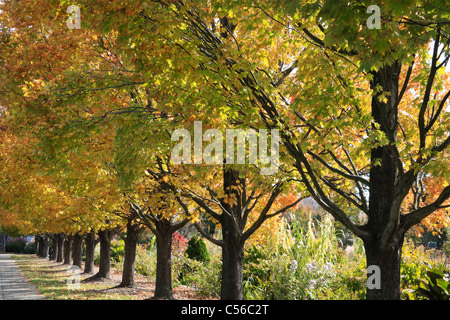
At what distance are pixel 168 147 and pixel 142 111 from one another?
0.90 metres

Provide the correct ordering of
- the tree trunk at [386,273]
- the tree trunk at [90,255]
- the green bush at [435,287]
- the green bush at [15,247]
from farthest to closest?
the green bush at [15,247] < the tree trunk at [90,255] < the green bush at [435,287] < the tree trunk at [386,273]

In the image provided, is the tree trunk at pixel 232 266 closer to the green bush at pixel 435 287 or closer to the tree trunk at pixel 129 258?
the green bush at pixel 435 287

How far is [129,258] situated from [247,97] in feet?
46.9

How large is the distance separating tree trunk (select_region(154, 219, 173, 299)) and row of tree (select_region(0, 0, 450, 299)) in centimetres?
345

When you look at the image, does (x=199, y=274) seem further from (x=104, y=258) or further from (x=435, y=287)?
(x=435, y=287)

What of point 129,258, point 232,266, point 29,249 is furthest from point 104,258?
point 29,249

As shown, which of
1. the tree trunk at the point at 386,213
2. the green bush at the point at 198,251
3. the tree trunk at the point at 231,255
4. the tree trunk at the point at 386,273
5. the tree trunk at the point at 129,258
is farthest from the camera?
the green bush at the point at 198,251

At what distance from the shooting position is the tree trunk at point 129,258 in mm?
17750

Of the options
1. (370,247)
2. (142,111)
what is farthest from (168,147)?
(370,247)

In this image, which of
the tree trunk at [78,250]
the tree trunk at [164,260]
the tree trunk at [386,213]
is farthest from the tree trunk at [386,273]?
the tree trunk at [78,250]

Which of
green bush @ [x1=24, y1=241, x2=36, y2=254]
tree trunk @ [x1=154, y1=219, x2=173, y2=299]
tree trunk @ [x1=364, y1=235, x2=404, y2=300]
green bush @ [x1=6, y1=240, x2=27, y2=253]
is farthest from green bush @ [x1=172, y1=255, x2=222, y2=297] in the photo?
green bush @ [x1=6, y1=240, x2=27, y2=253]

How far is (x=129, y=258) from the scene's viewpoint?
18.1 meters

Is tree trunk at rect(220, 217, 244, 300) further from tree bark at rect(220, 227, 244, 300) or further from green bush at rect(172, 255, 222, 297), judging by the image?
green bush at rect(172, 255, 222, 297)

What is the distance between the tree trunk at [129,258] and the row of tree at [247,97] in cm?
707
